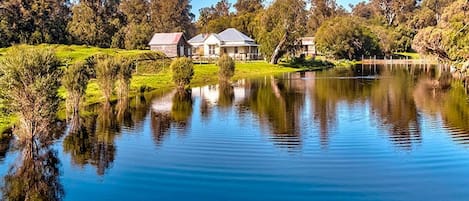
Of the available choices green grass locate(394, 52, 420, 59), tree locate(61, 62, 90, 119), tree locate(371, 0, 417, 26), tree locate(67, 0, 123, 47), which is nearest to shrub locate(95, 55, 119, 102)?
tree locate(61, 62, 90, 119)

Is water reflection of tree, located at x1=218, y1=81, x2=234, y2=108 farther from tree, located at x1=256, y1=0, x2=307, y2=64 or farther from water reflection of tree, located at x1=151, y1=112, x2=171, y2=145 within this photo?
tree, located at x1=256, y1=0, x2=307, y2=64

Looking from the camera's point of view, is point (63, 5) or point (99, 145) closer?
point (99, 145)

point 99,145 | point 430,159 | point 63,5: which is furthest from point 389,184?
point 63,5

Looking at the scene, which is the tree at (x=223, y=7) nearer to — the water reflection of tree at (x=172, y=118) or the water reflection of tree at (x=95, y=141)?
the water reflection of tree at (x=172, y=118)

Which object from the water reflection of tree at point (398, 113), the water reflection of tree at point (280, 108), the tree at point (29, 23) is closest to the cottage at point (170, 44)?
the tree at point (29, 23)

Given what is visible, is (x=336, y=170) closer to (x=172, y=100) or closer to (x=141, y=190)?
(x=141, y=190)

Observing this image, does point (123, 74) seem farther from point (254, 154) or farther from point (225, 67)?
point (254, 154)

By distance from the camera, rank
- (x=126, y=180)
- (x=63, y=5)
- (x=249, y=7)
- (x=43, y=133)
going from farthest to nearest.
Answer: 1. (x=249, y=7)
2. (x=63, y=5)
3. (x=43, y=133)
4. (x=126, y=180)

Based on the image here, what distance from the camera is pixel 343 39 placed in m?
98.6

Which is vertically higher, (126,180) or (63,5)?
(63,5)

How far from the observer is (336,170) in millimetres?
16641

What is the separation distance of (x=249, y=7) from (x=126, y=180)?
111873 millimetres

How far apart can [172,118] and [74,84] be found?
5.46 meters

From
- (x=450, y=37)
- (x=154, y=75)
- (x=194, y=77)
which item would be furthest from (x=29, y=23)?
(x=450, y=37)
